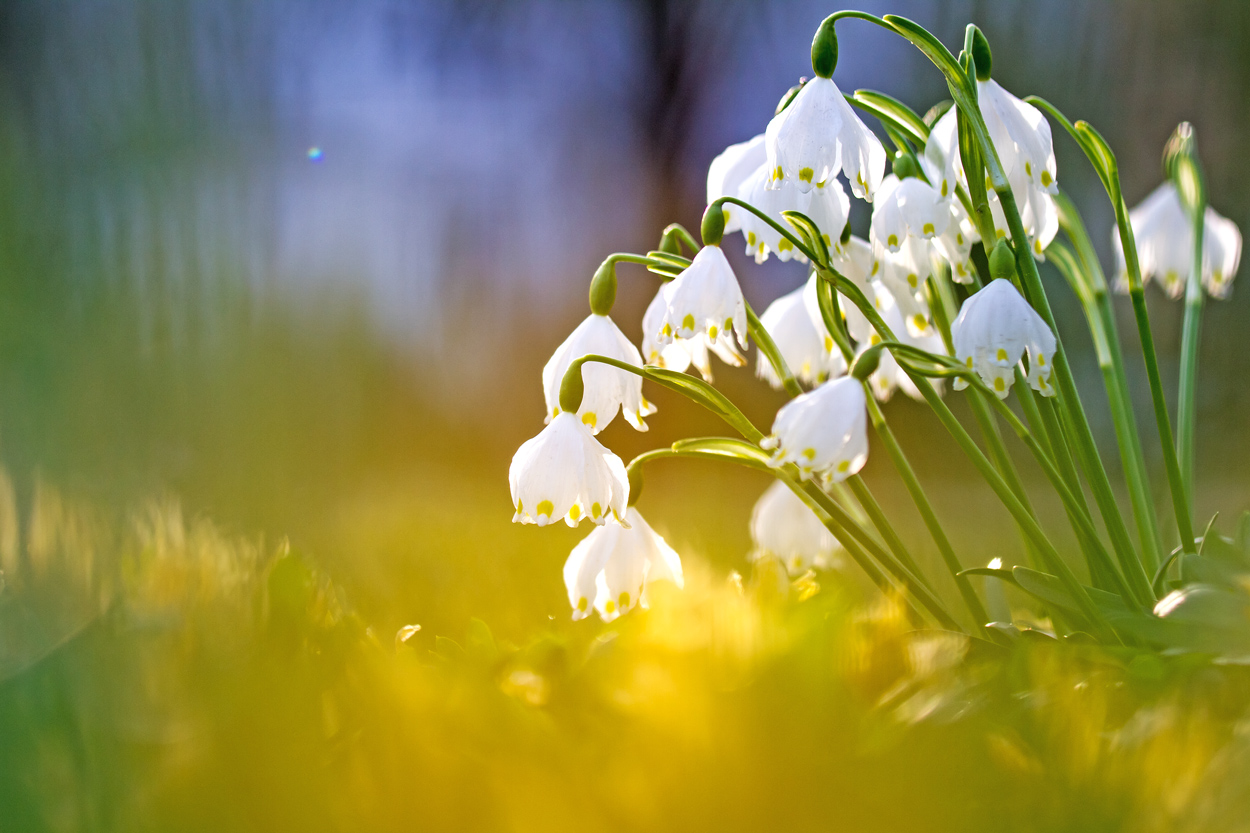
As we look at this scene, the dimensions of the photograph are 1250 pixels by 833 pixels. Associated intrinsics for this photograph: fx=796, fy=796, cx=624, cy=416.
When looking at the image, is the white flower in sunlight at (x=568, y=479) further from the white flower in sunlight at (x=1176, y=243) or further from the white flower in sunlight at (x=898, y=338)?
the white flower in sunlight at (x=1176, y=243)

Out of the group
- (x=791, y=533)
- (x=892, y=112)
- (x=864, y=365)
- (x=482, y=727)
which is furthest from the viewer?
(x=791, y=533)

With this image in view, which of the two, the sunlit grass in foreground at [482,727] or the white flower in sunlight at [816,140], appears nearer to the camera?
the sunlit grass in foreground at [482,727]

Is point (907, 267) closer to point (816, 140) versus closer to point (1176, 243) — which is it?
point (816, 140)

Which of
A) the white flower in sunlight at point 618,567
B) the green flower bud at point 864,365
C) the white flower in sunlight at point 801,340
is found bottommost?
the white flower in sunlight at point 618,567

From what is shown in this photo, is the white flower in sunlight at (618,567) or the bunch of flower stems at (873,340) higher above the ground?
the bunch of flower stems at (873,340)

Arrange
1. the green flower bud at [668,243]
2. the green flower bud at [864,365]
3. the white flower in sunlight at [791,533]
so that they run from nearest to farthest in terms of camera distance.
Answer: the green flower bud at [864,365] → the green flower bud at [668,243] → the white flower in sunlight at [791,533]

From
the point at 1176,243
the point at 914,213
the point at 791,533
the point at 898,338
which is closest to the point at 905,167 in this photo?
the point at 914,213

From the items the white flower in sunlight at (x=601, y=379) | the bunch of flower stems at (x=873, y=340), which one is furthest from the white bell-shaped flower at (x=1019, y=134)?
the white flower in sunlight at (x=601, y=379)

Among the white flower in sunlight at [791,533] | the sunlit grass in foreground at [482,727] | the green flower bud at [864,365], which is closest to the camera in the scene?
the sunlit grass in foreground at [482,727]
